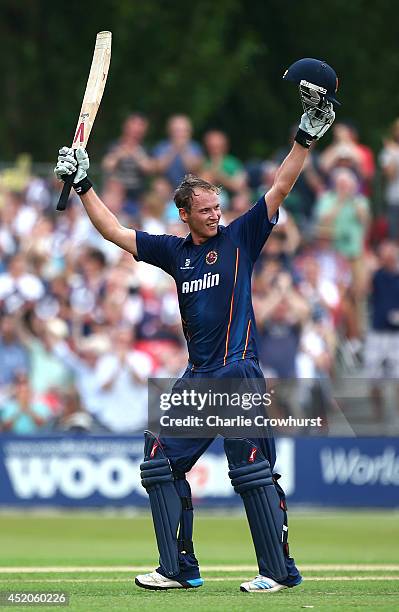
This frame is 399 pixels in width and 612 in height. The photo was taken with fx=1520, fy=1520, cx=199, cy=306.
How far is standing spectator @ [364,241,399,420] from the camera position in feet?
56.3

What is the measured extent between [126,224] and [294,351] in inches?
105

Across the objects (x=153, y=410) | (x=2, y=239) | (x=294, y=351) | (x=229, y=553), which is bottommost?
(x=229, y=553)

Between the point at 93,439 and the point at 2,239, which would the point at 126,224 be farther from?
the point at 93,439

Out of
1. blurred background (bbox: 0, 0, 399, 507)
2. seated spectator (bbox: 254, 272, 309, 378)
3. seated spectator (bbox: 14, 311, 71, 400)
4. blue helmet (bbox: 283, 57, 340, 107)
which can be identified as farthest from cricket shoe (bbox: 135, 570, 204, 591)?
seated spectator (bbox: 14, 311, 71, 400)

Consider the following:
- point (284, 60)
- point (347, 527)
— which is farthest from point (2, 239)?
point (284, 60)

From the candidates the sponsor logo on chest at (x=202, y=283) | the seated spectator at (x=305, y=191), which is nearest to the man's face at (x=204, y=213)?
the sponsor logo on chest at (x=202, y=283)

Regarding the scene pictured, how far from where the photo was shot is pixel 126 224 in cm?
1758

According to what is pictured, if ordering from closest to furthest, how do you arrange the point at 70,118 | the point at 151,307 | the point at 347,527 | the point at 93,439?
the point at 347,527 < the point at 93,439 < the point at 151,307 < the point at 70,118

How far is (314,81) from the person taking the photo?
8148mm

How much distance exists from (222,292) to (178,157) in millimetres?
10018

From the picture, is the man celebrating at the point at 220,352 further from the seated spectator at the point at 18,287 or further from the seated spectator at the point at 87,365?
the seated spectator at the point at 18,287

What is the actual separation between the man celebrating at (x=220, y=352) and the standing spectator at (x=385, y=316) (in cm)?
892

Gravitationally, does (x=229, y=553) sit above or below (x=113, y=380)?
below

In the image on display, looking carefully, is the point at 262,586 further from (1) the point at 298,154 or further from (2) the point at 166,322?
(2) the point at 166,322
